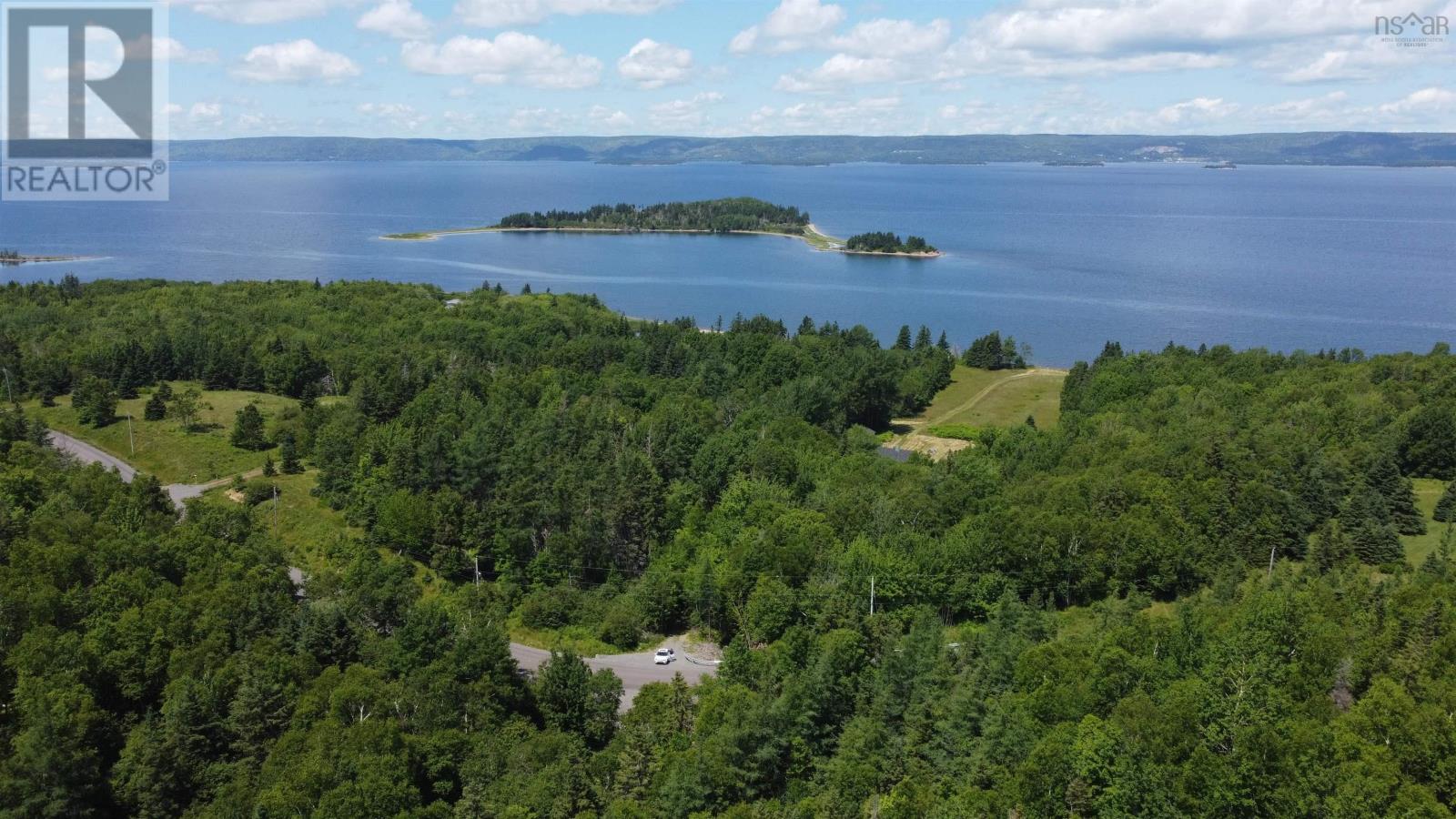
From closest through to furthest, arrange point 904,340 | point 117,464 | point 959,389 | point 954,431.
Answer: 1. point 117,464
2. point 954,431
3. point 959,389
4. point 904,340

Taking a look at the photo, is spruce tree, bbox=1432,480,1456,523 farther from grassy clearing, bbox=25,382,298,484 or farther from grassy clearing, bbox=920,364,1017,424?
grassy clearing, bbox=25,382,298,484

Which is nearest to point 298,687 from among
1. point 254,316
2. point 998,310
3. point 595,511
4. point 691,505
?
point 595,511

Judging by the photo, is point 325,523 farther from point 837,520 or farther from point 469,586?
point 837,520

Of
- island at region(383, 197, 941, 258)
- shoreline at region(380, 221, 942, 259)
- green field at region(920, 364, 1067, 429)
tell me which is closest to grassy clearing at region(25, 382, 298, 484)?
green field at region(920, 364, 1067, 429)

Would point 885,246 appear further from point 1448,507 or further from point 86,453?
point 86,453

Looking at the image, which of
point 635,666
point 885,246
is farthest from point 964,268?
point 635,666

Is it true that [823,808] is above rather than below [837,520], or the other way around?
below
